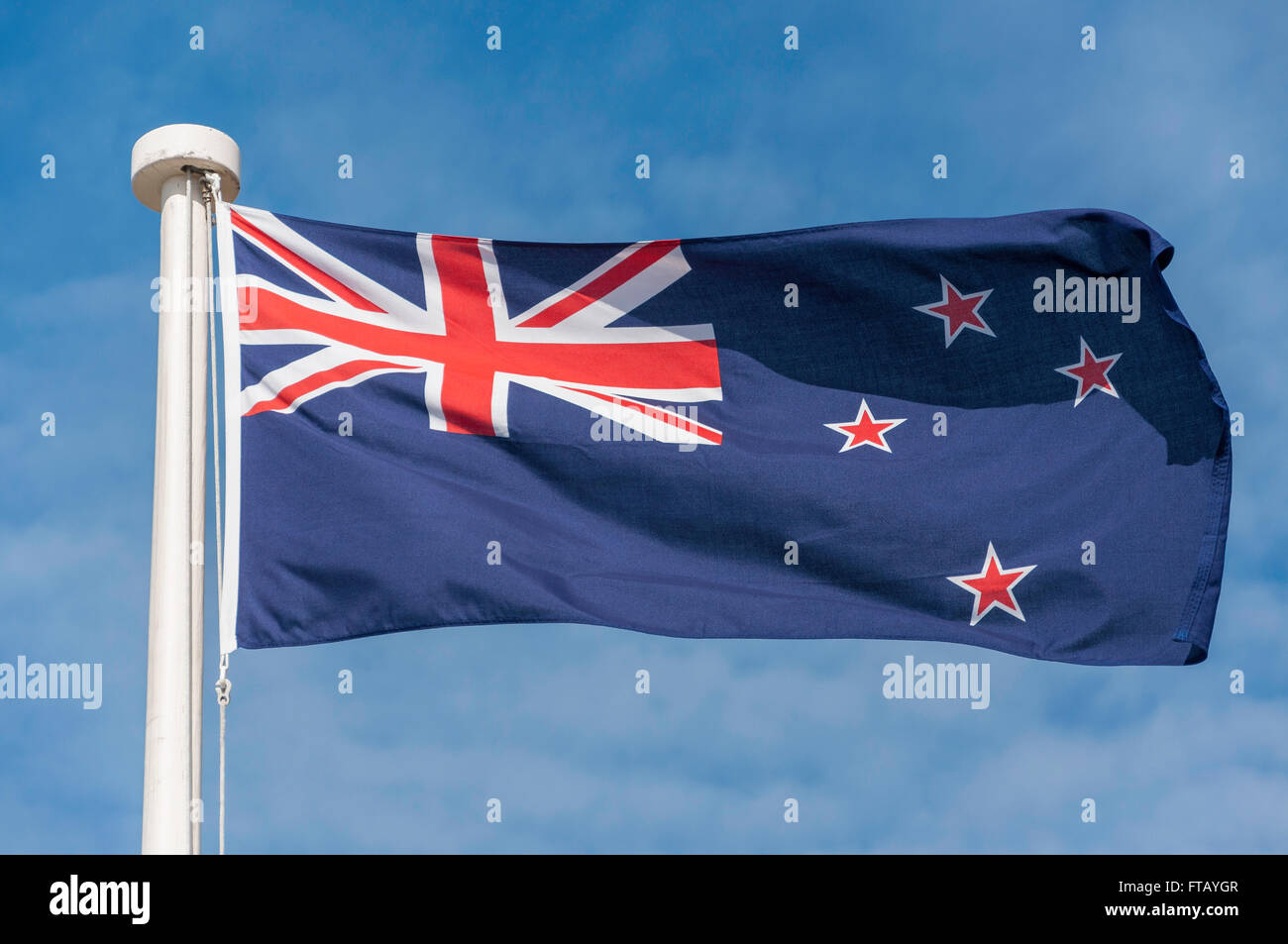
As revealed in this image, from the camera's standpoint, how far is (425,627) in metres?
10.2

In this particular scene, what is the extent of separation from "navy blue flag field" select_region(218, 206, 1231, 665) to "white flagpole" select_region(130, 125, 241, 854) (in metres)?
0.52

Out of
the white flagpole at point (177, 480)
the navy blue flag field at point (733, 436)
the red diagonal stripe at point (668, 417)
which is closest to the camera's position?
the white flagpole at point (177, 480)

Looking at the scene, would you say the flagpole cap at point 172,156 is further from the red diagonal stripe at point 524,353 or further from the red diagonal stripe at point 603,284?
the red diagonal stripe at point 603,284

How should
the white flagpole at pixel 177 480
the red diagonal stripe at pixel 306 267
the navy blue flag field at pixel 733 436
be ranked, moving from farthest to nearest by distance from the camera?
the red diagonal stripe at pixel 306 267
the navy blue flag field at pixel 733 436
the white flagpole at pixel 177 480

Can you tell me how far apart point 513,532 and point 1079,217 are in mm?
4537

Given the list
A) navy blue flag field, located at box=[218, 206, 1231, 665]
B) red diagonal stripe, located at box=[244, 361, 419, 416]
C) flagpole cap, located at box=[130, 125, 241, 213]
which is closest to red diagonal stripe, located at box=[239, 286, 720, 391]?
navy blue flag field, located at box=[218, 206, 1231, 665]

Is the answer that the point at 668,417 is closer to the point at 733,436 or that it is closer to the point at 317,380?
the point at 733,436

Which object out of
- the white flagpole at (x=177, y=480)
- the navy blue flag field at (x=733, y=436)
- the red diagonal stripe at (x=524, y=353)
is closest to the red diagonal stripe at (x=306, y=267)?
the navy blue flag field at (x=733, y=436)

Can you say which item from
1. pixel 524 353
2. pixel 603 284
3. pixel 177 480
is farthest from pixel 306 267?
pixel 177 480

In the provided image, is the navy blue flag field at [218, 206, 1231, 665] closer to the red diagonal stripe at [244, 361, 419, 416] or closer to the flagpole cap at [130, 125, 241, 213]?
the red diagonal stripe at [244, 361, 419, 416]

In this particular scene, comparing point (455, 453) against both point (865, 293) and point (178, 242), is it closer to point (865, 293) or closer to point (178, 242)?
point (178, 242)

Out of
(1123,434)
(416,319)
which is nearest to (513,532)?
(416,319)

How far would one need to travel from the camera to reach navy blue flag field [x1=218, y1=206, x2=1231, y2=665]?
10.5 m

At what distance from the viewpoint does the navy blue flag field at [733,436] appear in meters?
10.5
